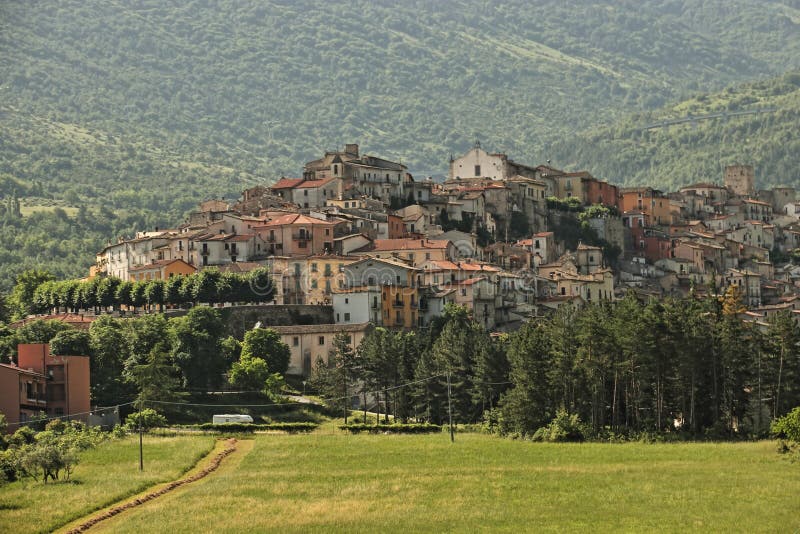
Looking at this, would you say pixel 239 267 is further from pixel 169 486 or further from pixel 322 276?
pixel 169 486

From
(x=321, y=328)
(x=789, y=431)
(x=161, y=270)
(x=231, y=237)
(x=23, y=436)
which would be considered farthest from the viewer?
(x=231, y=237)

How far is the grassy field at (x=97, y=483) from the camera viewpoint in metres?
74.8

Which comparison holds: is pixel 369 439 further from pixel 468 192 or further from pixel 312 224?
pixel 468 192

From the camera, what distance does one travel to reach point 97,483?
3354 inches

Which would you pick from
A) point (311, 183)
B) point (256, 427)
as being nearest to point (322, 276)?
point (311, 183)

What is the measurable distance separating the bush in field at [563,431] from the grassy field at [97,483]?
2054cm

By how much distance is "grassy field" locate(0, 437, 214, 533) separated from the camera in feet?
245

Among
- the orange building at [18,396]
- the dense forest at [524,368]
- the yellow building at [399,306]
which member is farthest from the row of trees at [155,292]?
the orange building at [18,396]

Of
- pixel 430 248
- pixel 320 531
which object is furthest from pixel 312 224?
pixel 320 531

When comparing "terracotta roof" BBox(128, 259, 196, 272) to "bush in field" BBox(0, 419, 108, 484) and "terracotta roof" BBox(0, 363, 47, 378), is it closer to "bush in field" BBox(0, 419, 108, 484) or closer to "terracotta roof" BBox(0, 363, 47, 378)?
"terracotta roof" BBox(0, 363, 47, 378)

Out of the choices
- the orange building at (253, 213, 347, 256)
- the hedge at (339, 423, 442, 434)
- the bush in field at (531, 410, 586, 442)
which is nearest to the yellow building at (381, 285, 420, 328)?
the orange building at (253, 213, 347, 256)

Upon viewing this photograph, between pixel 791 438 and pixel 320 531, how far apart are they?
3353 centimetres

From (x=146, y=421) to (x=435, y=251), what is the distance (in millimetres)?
50698

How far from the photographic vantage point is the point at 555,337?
110 metres
